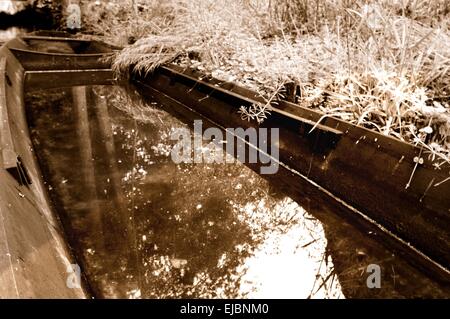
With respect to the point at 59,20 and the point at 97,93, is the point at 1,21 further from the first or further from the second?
the point at 97,93

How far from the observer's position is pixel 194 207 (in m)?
2.95

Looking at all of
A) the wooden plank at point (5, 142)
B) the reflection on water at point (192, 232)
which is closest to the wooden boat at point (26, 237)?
the wooden plank at point (5, 142)

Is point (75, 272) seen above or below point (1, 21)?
below

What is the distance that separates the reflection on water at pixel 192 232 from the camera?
2219mm

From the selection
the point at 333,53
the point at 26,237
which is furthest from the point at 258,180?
the point at 26,237

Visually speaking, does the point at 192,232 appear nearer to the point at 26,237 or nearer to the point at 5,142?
the point at 26,237

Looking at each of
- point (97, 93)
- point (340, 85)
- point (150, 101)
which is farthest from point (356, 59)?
point (97, 93)

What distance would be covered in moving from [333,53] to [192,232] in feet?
6.96

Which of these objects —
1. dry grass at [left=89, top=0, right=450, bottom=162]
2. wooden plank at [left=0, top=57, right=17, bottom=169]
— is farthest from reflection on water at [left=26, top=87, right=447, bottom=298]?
dry grass at [left=89, top=0, right=450, bottom=162]

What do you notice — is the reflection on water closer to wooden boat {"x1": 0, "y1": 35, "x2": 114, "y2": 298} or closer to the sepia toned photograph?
the sepia toned photograph

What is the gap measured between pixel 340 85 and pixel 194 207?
176 centimetres

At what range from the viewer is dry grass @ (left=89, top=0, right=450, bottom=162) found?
2574 millimetres

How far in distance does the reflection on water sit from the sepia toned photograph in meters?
0.01
